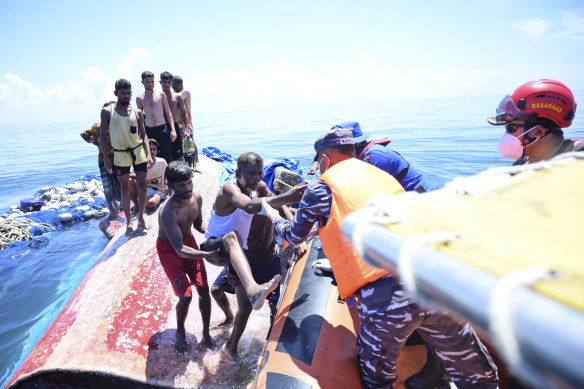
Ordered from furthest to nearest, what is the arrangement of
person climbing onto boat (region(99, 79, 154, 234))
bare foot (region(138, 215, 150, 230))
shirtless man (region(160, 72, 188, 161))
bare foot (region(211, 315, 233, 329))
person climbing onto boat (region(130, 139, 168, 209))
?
shirtless man (region(160, 72, 188, 161)), person climbing onto boat (region(130, 139, 168, 209)), bare foot (region(138, 215, 150, 230)), person climbing onto boat (region(99, 79, 154, 234)), bare foot (region(211, 315, 233, 329))

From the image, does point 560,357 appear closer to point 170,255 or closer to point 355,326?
point 355,326

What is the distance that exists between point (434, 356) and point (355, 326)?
60cm

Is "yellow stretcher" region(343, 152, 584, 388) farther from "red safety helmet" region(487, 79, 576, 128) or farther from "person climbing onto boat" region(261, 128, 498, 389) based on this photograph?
"red safety helmet" region(487, 79, 576, 128)

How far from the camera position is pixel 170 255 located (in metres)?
2.76

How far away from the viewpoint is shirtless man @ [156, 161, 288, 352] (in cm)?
261

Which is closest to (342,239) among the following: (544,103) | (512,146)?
(512,146)

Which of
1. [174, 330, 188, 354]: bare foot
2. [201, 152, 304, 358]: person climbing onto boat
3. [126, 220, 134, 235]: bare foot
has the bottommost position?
[174, 330, 188, 354]: bare foot

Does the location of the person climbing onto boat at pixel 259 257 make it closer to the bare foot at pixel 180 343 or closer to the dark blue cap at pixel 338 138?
the bare foot at pixel 180 343

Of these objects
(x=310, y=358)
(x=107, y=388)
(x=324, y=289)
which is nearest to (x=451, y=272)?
(x=310, y=358)

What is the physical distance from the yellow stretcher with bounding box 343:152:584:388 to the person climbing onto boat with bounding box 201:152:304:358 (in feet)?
5.89

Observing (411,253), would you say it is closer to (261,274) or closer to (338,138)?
(338,138)

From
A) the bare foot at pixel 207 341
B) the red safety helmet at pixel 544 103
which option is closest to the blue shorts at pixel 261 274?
the bare foot at pixel 207 341

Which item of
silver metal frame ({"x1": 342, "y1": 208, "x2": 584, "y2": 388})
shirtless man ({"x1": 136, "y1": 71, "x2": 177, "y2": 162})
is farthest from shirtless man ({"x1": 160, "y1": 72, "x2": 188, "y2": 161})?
silver metal frame ({"x1": 342, "y1": 208, "x2": 584, "y2": 388})

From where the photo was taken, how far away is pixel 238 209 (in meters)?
2.78
